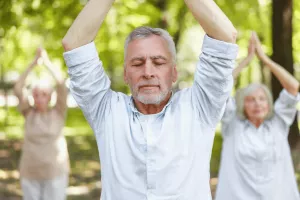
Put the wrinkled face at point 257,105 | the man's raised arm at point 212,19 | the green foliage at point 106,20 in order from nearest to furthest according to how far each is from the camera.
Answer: the man's raised arm at point 212,19, the wrinkled face at point 257,105, the green foliage at point 106,20

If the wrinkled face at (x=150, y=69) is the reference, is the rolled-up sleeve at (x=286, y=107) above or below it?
below

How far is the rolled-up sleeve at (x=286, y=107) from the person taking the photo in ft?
20.3

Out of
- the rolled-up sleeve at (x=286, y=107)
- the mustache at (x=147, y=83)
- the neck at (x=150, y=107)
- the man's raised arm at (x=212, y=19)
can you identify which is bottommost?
the rolled-up sleeve at (x=286, y=107)

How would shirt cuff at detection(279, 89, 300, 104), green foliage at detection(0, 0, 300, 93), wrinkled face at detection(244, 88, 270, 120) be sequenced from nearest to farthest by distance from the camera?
shirt cuff at detection(279, 89, 300, 104)
wrinkled face at detection(244, 88, 270, 120)
green foliage at detection(0, 0, 300, 93)

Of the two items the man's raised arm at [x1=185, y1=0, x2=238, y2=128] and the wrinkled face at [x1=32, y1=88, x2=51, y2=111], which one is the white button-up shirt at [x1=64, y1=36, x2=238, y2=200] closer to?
the man's raised arm at [x1=185, y1=0, x2=238, y2=128]

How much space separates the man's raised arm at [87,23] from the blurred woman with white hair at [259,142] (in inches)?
A: 135

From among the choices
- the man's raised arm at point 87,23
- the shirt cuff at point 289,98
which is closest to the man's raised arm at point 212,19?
the man's raised arm at point 87,23

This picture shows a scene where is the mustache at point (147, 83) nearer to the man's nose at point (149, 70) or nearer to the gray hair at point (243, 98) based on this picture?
the man's nose at point (149, 70)

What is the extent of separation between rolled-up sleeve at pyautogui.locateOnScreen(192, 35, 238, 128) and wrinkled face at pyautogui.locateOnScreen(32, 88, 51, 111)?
4555 millimetres

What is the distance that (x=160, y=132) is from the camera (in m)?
2.87

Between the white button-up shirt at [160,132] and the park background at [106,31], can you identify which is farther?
the park background at [106,31]

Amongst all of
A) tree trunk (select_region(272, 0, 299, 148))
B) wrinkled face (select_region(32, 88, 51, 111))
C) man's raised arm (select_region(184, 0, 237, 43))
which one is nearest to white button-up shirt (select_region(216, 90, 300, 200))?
wrinkled face (select_region(32, 88, 51, 111))

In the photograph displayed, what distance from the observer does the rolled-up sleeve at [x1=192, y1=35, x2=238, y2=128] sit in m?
2.78

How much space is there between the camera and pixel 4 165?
598 inches
